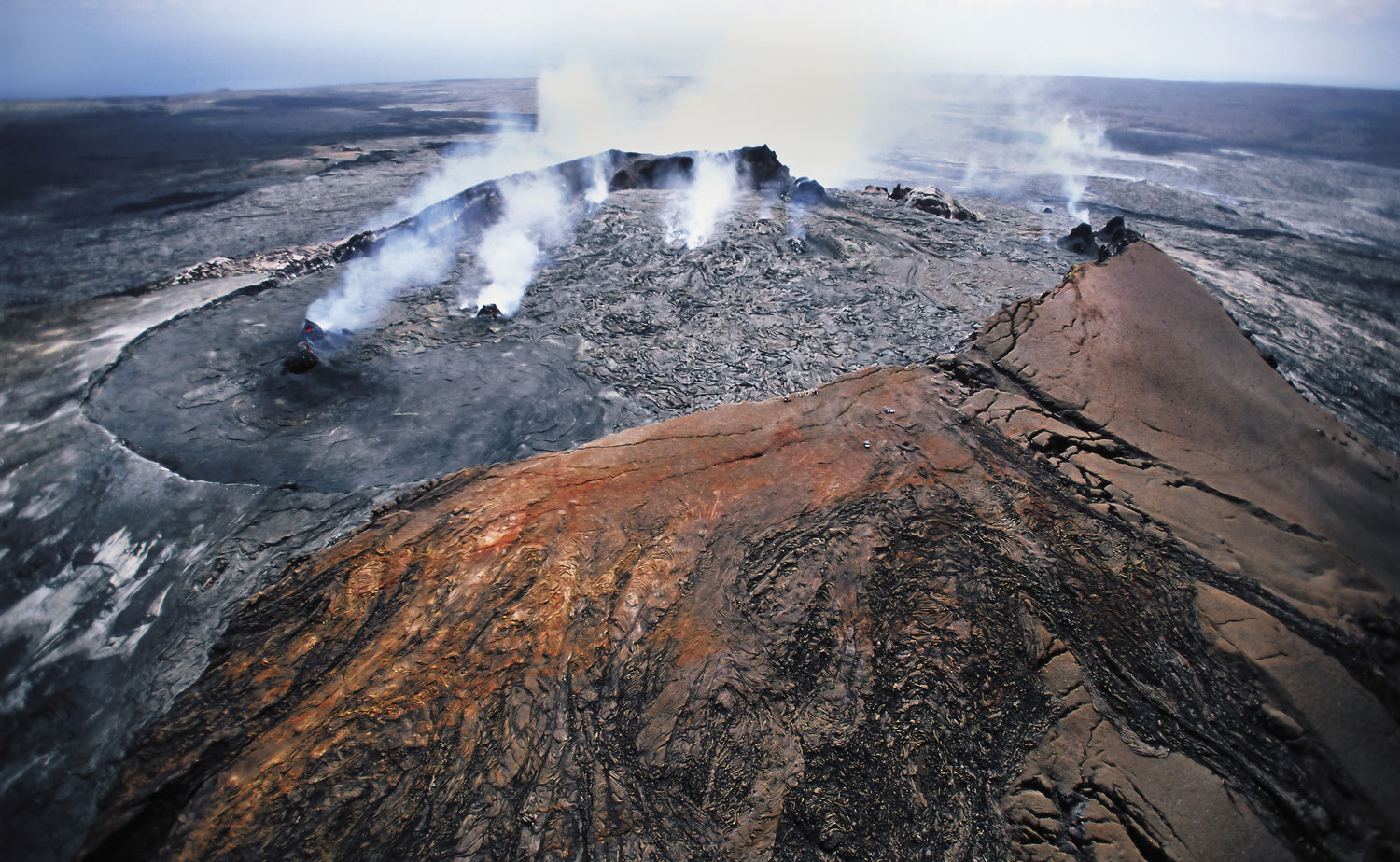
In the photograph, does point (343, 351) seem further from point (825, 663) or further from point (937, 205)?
point (937, 205)

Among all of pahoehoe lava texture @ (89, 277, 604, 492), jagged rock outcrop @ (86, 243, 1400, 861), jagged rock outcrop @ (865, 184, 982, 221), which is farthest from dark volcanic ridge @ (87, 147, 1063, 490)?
jagged rock outcrop @ (86, 243, 1400, 861)

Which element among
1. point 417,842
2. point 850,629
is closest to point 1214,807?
point 850,629

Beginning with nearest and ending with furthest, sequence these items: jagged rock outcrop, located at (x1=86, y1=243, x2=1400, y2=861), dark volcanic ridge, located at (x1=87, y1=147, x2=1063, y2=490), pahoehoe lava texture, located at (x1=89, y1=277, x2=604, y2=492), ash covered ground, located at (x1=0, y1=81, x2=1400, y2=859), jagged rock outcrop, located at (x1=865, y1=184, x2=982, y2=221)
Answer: jagged rock outcrop, located at (x1=86, y1=243, x2=1400, y2=861) < ash covered ground, located at (x1=0, y1=81, x2=1400, y2=859) < pahoehoe lava texture, located at (x1=89, y1=277, x2=604, y2=492) < dark volcanic ridge, located at (x1=87, y1=147, x2=1063, y2=490) < jagged rock outcrop, located at (x1=865, y1=184, x2=982, y2=221)

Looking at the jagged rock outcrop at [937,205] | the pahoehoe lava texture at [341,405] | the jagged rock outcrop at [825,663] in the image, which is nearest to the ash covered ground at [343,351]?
the pahoehoe lava texture at [341,405]

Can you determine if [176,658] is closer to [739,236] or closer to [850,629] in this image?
[850,629]

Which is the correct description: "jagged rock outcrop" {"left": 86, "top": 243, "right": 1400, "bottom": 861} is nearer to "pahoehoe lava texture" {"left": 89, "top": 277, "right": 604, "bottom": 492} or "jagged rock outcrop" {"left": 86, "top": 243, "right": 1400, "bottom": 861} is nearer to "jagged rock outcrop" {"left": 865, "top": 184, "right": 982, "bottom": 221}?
"pahoehoe lava texture" {"left": 89, "top": 277, "right": 604, "bottom": 492}

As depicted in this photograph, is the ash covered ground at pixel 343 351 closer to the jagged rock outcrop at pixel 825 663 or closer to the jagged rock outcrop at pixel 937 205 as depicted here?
the jagged rock outcrop at pixel 937 205

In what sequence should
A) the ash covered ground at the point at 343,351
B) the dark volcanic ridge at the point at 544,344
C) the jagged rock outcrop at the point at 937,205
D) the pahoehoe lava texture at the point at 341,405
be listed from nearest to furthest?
1. the ash covered ground at the point at 343,351
2. the pahoehoe lava texture at the point at 341,405
3. the dark volcanic ridge at the point at 544,344
4. the jagged rock outcrop at the point at 937,205

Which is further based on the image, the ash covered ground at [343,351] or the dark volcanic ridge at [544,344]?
the dark volcanic ridge at [544,344]
